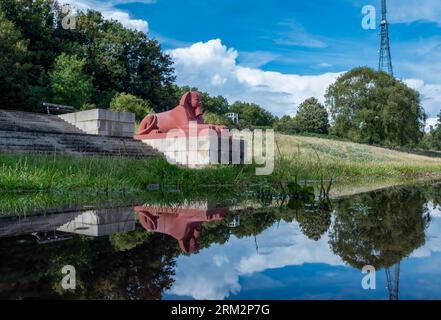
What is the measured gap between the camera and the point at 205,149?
44.2 ft

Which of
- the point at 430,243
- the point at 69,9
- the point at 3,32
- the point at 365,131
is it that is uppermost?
the point at 69,9

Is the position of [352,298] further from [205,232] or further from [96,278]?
[205,232]

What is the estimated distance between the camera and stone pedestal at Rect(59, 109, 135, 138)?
55.4ft

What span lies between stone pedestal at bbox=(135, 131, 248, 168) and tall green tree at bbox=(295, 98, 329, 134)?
54.6 m

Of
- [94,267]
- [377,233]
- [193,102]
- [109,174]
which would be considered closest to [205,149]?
[193,102]

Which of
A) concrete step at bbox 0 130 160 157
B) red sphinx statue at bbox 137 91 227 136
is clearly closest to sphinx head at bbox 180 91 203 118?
red sphinx statue at bbox 137 91 227 136

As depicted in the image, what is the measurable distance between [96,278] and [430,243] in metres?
2.92

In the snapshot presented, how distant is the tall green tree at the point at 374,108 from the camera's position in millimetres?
44188

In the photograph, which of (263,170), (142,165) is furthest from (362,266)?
(263,170)

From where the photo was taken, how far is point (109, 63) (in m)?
34.1

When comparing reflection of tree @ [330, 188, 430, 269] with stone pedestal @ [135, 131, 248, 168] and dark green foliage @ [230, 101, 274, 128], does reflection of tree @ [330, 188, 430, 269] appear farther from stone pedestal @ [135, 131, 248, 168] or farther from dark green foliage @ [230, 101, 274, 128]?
dark green foliage @ [230, 101, 274, 128]

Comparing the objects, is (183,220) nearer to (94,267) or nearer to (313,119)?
(94,267)

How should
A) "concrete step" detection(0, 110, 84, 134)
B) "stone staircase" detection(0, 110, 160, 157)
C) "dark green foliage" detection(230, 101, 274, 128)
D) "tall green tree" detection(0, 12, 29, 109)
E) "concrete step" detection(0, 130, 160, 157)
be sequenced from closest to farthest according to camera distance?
"concrete step" detection(0, 130, 160, 157), "stone staircase" detection(0, 110, 160, 157), "concrete step" detection(0, 110, 84, 134), "tall green tree" detection(0, 12, 29, 109), "dark green foliage" detection(230, 101, 274, 128)

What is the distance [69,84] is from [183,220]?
80.9 ft
